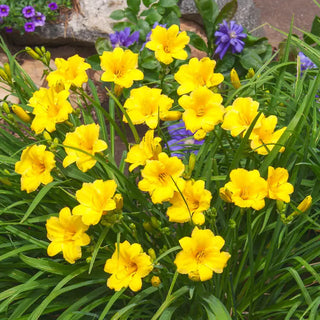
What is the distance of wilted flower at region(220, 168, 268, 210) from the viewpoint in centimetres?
139

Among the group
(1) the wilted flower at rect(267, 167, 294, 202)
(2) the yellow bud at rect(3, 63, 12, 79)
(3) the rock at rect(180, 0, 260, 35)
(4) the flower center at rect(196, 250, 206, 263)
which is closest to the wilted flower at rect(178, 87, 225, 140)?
(1) the wilted flower at rect(267, 167, 294, 202)

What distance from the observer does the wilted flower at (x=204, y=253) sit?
53.7 inches

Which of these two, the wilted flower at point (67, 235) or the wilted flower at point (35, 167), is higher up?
the wilted flower at point (35, 167)

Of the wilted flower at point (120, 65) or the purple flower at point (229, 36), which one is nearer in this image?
the wilted flower at point (120, 65)

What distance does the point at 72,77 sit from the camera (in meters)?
1.70

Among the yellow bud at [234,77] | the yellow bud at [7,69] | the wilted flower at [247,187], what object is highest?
the yellow bud at [234,77]

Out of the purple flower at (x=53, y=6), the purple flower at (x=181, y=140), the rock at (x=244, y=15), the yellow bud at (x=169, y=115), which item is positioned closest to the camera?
the yellow bud at (x=169, y=115)

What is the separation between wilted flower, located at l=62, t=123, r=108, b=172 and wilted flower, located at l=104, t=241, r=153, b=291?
274 millimetres

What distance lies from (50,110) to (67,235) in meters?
0.41

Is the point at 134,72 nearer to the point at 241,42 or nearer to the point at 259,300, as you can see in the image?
the point at 259,300

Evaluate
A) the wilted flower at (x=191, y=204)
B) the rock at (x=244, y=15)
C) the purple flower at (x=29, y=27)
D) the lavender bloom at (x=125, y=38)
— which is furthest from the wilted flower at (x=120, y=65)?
the rock at (x=244, y=15)

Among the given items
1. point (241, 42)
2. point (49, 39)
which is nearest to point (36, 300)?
point (241, 42)

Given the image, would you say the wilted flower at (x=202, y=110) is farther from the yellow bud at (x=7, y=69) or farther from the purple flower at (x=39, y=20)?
the purple flower at (x=39, y=20)

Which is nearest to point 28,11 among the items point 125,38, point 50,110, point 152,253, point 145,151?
point 125,38
